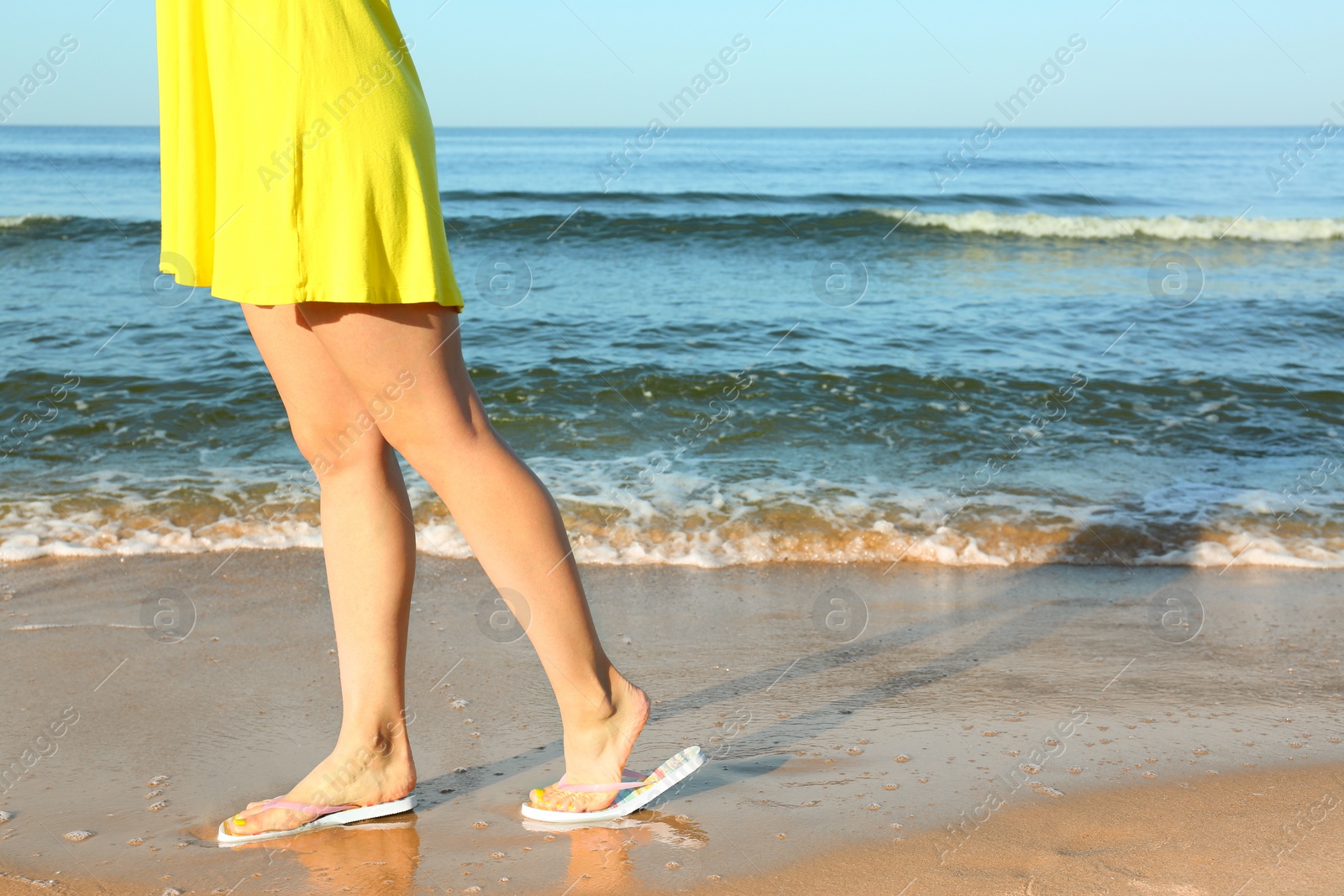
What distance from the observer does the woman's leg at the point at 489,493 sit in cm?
140

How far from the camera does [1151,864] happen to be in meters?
1.61

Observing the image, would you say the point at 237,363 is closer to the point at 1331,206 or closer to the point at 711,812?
the point at 711,812

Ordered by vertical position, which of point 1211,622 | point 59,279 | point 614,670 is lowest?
point 59,279

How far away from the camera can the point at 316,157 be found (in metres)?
1.33

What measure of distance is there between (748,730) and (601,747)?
1.92ft

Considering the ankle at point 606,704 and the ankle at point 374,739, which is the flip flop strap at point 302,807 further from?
the ankle at point 606,704

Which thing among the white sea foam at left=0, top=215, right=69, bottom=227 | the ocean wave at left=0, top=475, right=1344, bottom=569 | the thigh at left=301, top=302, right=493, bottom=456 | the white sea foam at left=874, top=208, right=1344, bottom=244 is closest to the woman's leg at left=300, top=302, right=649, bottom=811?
the thigh at left=301, top=302, right=493, bottom=456

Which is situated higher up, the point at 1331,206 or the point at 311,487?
the point at 1331,206

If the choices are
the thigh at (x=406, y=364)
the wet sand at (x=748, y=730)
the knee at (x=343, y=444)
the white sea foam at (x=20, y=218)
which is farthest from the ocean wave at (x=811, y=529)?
the white sea foam at (x=20, y=218)

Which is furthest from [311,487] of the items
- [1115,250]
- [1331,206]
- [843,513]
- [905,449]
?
[1331,206]

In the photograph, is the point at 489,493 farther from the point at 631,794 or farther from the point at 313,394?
the point at 631,794

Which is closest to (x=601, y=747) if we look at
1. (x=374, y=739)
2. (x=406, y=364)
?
(x=374, y=739)

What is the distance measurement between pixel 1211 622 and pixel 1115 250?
9.93 metres

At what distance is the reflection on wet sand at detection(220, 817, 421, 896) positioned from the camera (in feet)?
4.93
